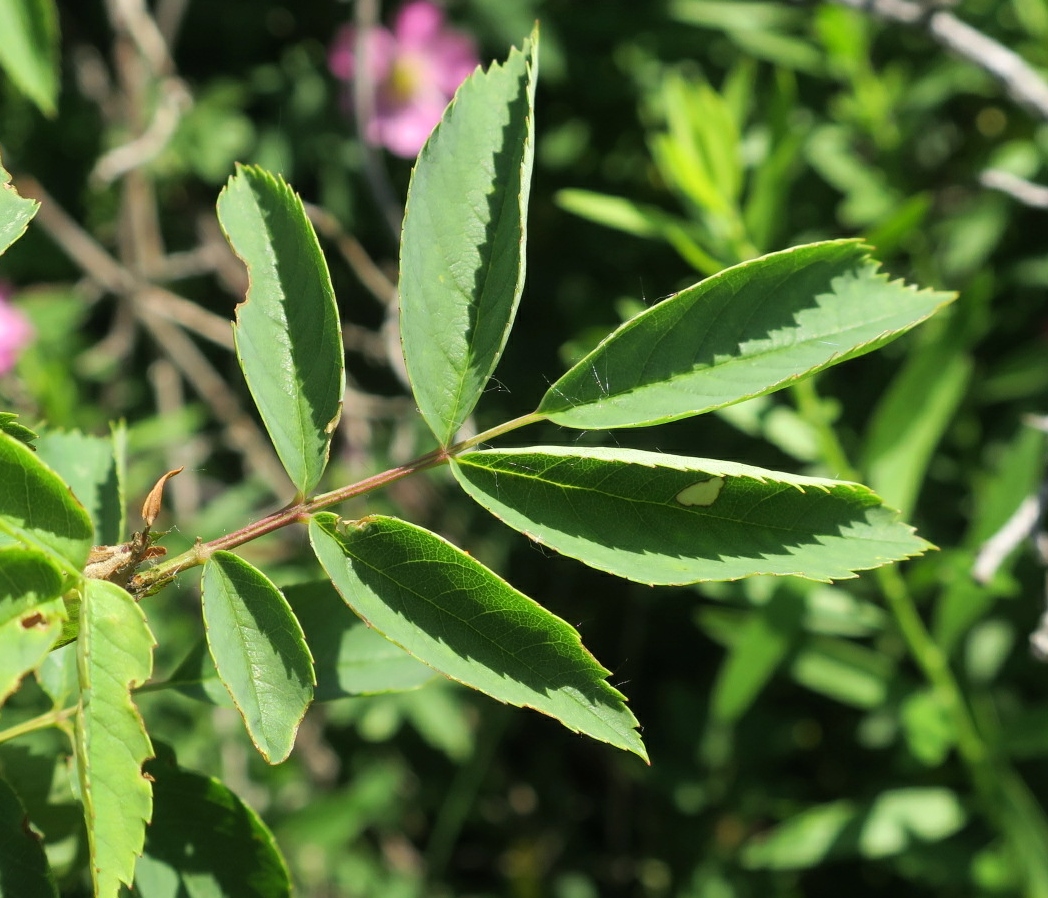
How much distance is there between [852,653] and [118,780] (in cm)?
130

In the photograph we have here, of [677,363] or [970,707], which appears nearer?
[677,363]

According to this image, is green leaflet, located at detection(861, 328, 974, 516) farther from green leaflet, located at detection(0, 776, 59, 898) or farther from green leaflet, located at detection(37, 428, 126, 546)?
green leaflet, located at detection(0, 776, 59, 898)

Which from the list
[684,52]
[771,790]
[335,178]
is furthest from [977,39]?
[771,790]

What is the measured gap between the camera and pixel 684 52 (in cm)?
208

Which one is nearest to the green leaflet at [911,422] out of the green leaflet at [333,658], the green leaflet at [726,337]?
the green leaflet at [726,337]

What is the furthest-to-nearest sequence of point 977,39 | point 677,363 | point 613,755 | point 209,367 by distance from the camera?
point 613,755 < point 209,367 < point 977,39 < point 677,363

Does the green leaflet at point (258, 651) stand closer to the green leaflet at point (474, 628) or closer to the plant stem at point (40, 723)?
the green leaflet at point (474, 628)

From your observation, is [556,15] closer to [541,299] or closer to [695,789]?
[541,299]

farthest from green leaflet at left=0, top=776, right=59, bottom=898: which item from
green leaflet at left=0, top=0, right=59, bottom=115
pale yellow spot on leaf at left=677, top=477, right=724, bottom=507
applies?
Result: green leaflet at left=0, top=0, right=59, bottom=115

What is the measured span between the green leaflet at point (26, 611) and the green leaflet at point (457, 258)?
0.89 feet

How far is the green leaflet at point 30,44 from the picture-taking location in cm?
126

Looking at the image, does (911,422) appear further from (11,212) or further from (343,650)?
(11,212)

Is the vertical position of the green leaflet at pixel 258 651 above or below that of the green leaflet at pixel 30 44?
below

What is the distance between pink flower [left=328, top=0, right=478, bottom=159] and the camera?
213cm
